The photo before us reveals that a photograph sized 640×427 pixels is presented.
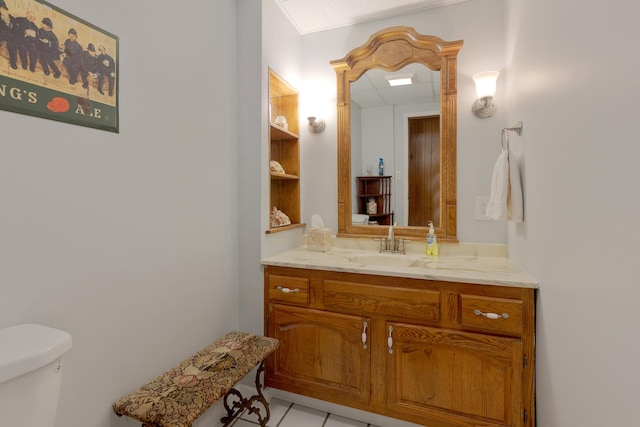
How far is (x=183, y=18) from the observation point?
1.43 metres

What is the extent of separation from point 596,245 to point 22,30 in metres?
1.73

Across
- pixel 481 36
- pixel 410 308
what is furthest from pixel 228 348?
pixel 481 36

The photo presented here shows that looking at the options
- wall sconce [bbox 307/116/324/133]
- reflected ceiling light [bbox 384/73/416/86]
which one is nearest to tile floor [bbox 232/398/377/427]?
wall sconce [bbox 307/116/324/133]

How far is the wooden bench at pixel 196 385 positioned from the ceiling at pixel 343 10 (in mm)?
2061

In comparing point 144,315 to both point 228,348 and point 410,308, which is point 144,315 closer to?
point 228,348

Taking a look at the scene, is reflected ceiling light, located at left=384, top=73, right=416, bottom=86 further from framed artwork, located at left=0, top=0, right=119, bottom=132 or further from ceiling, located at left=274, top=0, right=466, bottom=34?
framed artwork, located at left=0, top=0, right=119, bottom=132

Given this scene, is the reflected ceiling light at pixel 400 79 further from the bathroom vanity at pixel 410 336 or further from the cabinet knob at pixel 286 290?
the cabinet knob at pixel 286 290

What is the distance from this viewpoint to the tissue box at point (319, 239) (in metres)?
2.05

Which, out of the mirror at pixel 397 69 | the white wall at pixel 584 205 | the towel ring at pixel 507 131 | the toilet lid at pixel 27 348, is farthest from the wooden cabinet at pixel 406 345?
the toilet lid at pixel 27 348

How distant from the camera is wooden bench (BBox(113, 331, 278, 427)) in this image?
3.40ft

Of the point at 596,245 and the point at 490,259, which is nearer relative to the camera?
the point at 596,245

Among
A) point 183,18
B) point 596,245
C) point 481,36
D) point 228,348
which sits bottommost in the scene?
point 228,348

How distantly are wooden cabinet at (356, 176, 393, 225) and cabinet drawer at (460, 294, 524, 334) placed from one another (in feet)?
2.70

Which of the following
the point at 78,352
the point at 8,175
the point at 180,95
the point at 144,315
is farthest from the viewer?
the point at 180,95
